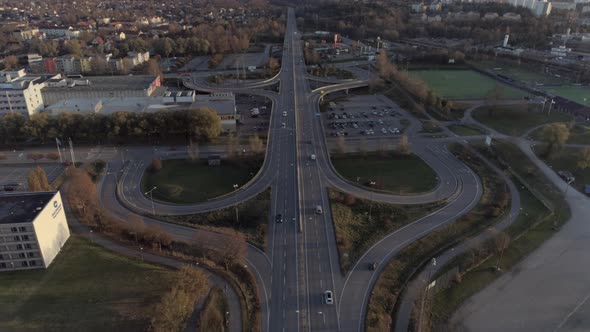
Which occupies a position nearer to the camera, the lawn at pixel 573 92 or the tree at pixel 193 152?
the tree at pixel 193 152

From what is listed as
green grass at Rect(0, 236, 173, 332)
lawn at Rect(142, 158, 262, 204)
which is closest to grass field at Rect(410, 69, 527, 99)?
lawn at Rect(142, 158, 262, 204)

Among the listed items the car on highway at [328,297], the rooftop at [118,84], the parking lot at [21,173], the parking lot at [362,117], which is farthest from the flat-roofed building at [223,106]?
the car on highway at [328,297]

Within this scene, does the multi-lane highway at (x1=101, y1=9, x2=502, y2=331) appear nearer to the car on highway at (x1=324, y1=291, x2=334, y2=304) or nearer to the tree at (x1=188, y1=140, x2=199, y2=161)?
the car on highway at (x1=324, y1=291, x2=334, y2=304)

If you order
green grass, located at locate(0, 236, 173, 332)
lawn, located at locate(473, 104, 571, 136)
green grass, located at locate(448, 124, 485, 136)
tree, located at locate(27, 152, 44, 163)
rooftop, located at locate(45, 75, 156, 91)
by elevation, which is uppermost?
rooftop, located at locate(45, 75, 156, 91)

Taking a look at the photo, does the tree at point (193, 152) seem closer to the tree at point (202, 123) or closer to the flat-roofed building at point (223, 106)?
the tree at point (202, 123)

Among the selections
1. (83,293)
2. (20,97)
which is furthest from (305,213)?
(20,97)

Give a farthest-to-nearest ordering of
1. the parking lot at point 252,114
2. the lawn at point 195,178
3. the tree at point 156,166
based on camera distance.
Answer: the parking lot at point 252,114, the tree at point 156,166, the lawn at point 195,178

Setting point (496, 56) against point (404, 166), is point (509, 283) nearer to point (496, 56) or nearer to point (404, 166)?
point (404, 166)

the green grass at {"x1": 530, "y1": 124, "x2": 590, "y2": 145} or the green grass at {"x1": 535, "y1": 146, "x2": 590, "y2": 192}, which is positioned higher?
the green grass at {"x1": 530, "y1": 124, "x2": 590, "y2": 145}
